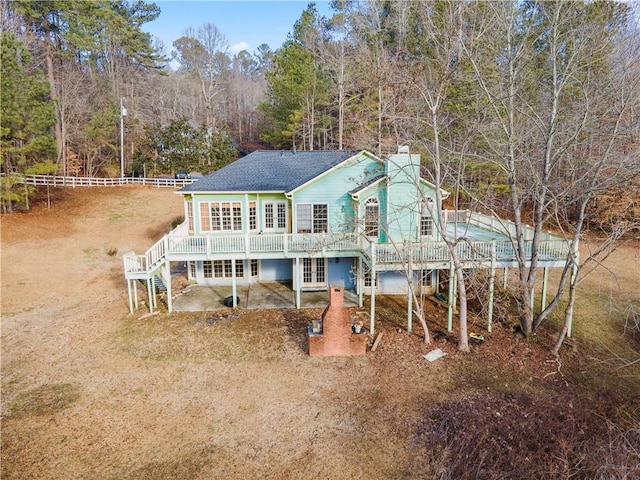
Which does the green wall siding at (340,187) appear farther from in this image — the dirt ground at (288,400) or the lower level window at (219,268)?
the lower level window at (219,268)

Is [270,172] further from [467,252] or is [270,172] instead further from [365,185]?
[467,252]

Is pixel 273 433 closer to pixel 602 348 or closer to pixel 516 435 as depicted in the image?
pixel 516 435

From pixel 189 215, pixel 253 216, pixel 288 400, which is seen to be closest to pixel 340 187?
pixel 253 216

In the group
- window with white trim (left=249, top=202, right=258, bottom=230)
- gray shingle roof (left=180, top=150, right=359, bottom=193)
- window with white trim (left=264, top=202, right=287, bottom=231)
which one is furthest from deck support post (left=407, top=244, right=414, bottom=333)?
window with white trim (left=249, top=202, right=258, bottom=230)

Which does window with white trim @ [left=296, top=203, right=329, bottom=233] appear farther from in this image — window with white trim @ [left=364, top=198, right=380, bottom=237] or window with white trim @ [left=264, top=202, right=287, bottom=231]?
window with white trim @ [left=364, top=198, right=380, bottom=237]

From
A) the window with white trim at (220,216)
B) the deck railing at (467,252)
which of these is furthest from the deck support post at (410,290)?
the window with white trim at (220,216)
